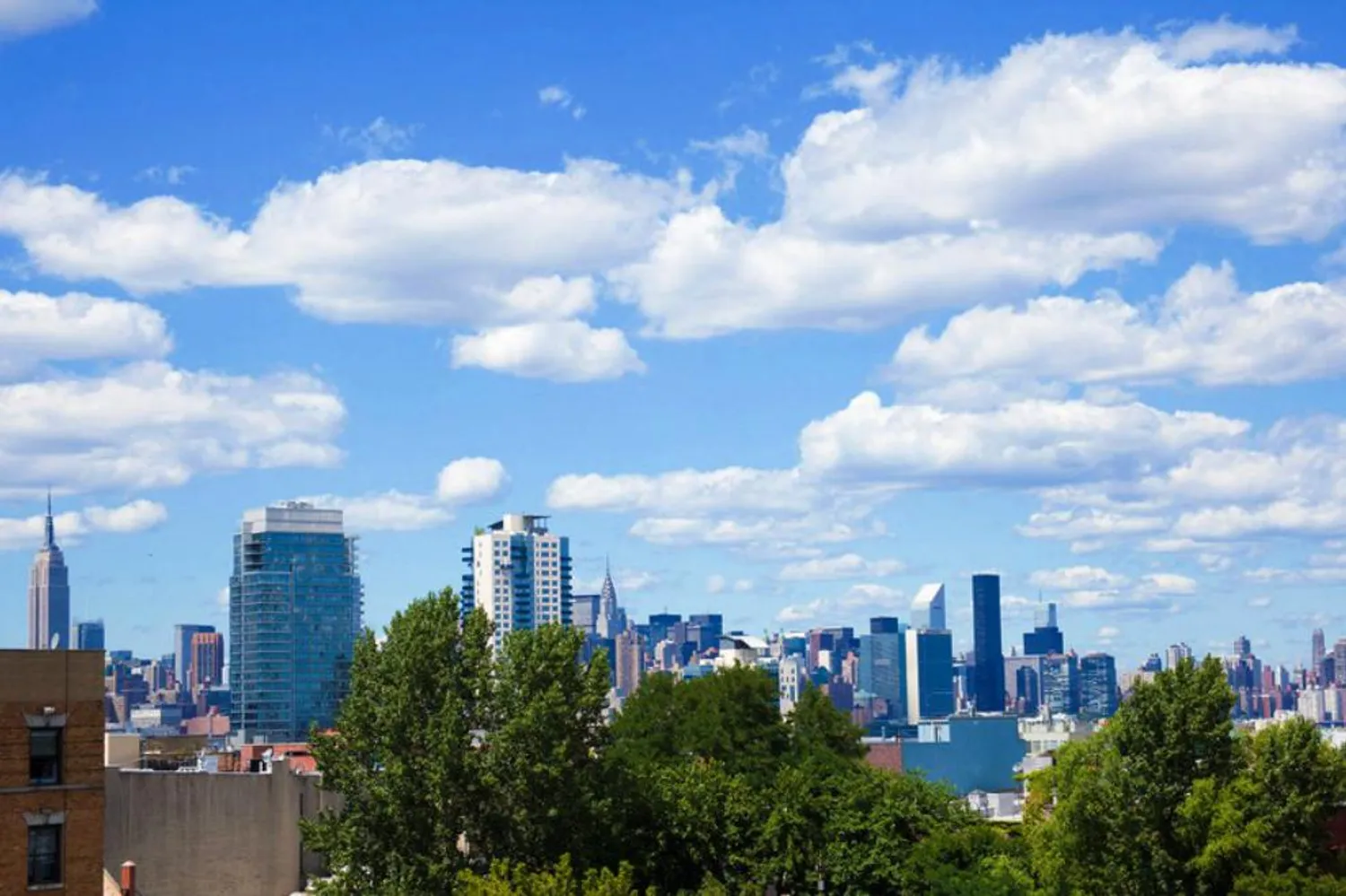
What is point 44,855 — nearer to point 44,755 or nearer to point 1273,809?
point 44,755

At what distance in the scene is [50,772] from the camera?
191ft

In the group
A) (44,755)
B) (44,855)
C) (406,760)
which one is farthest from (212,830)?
(44,755)

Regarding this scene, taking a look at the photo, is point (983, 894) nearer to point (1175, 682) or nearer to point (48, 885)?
point (1175, 682)

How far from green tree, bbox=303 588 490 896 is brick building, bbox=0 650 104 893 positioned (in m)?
13.7

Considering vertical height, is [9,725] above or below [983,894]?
above

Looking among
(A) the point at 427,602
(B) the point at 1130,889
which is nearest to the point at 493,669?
(A) the point at 427,602

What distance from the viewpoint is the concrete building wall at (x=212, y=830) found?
72812 mm

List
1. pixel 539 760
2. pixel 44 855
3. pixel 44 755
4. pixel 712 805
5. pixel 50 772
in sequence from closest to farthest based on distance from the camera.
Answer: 1. pixel 44 855
2. pixel 44 755
3. pixel 50 772
4. pixel 539 760
5. pixel 712 805

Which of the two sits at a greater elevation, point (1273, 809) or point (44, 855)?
point (44, 855)

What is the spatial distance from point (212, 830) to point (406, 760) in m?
9.38

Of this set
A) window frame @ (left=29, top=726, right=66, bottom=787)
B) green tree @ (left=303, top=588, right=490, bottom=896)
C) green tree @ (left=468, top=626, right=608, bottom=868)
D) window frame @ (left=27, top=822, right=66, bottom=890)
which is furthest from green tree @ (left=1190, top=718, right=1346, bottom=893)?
window frame @ (left=29, top=726, right=66, bottom=787)

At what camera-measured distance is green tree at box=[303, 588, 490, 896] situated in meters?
70.6

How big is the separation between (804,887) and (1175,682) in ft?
56.6

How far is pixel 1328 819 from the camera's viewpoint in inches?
3297
